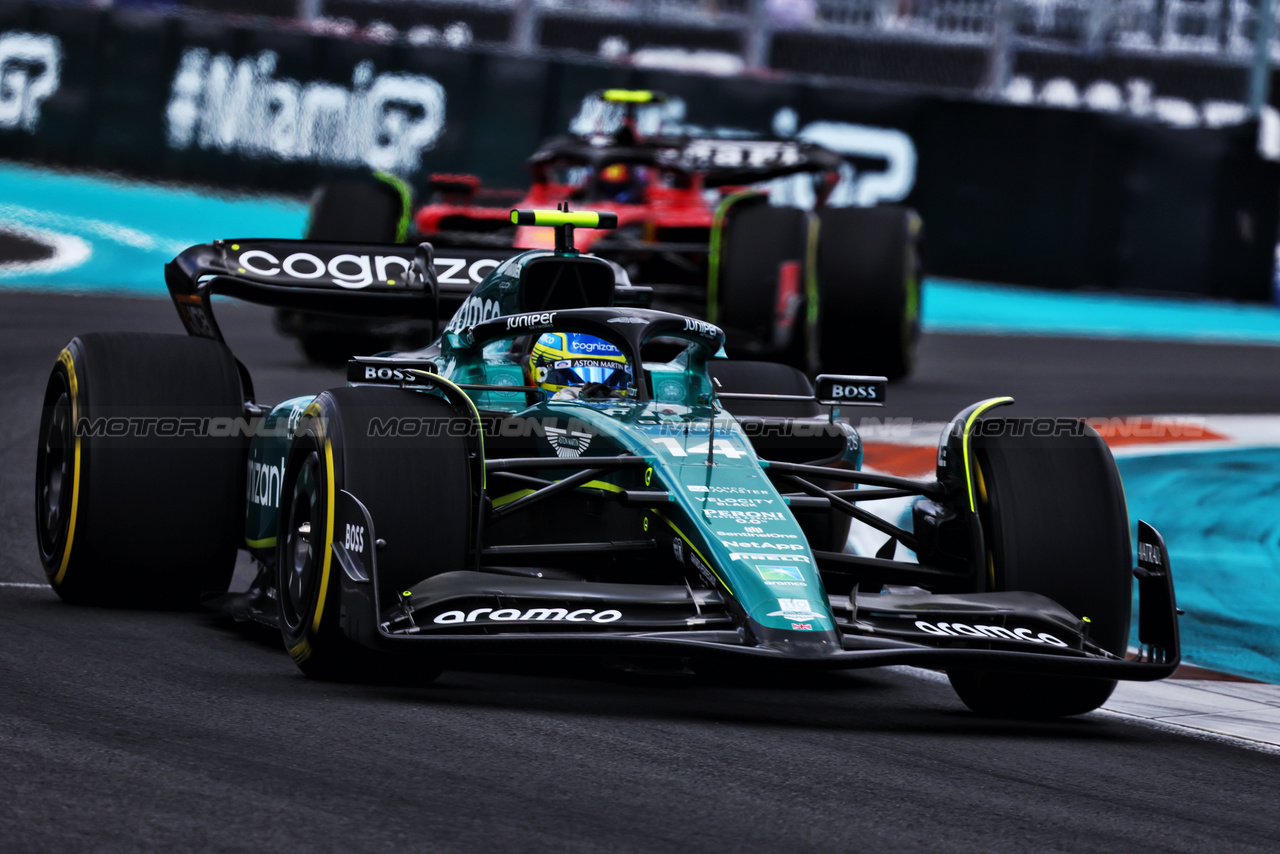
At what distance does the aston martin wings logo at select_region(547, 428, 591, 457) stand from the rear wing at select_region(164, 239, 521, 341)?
197 cm

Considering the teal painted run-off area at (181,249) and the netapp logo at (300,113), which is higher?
the netapp logo at (300,113)

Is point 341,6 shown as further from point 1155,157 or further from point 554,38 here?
point 1155,157

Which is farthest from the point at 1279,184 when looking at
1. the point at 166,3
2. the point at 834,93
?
the point at 166,3

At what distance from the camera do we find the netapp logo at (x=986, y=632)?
217 inches

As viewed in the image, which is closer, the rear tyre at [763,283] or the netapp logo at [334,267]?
the netapp logo at [334,267]

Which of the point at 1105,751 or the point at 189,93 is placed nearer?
the point at 1105,751

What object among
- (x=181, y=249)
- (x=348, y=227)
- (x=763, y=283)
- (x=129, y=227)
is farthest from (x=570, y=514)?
(x=129, y=227)

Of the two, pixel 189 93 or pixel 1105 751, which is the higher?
pixel 189 93

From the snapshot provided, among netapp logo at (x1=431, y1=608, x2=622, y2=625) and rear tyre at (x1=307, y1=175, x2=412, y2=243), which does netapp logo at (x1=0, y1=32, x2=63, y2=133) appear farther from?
netapp logo at (x1=431, y1=608, x2=622, y2=625)

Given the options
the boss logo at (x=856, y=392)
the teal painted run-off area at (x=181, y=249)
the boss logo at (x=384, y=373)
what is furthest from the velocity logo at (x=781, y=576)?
the teal painted run-off area at (x=181, y=249)

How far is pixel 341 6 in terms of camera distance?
2539 centimetres

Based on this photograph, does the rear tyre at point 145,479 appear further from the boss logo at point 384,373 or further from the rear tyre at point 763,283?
the rear tyre at point 763,283

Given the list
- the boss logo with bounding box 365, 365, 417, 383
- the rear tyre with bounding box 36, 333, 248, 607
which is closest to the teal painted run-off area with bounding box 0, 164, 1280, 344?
the rear tyre with bounding box 36, 333, 248, 607

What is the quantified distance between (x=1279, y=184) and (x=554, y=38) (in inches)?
378
